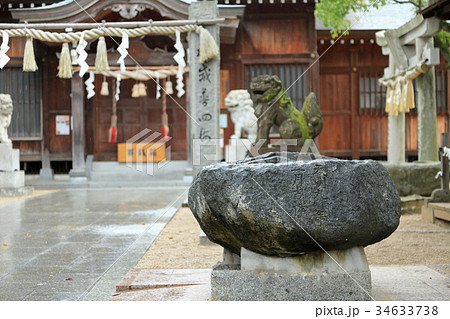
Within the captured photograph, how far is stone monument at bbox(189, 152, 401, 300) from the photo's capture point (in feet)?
11.5

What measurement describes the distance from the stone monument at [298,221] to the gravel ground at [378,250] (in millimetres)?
1829

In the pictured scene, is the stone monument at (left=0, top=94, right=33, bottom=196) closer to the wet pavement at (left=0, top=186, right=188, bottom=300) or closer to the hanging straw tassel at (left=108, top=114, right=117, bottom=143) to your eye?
the wet pavement at (left=0, top=186, right=188, bottom=300)

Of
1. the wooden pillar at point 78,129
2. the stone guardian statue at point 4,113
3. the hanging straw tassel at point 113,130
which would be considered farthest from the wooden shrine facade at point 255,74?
the stone guardian statue at point 4,113

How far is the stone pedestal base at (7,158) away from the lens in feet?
45.5

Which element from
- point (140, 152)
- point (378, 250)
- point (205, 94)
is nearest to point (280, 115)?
point (205, 94)

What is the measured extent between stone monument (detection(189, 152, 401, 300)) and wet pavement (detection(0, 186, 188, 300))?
124 centimetres

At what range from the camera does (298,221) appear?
3.49m

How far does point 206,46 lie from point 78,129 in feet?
25.3

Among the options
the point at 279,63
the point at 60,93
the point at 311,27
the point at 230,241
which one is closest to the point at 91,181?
the point at 60,93

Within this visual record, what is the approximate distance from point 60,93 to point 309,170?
15.9m

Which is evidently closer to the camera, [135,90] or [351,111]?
[135,90]

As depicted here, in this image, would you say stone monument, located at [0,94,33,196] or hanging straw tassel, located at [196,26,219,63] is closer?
hanging straw tassel, located at [196,26,219,63]

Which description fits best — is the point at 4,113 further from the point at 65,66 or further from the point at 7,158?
the point at 65,66

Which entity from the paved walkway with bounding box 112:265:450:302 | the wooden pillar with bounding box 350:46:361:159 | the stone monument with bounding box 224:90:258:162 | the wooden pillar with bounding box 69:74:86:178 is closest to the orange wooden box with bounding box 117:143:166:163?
the wooden pillar with bounding box 69:74:86:178
